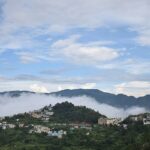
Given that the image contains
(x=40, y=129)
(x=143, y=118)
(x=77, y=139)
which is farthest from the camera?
(x=143, y=118)

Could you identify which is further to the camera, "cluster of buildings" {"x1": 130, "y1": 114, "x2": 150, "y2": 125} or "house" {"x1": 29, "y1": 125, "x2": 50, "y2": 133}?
"cluster of buildings" {"x1": 130, "y1": 114, "x2": 150, "y2": 125}

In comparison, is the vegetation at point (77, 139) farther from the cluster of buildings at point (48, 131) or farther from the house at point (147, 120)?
the house at point (147, 120)

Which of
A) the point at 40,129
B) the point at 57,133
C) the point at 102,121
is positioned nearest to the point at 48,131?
the point at 40,129

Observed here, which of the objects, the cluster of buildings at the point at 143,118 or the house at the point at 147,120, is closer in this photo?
the house at the point at 147,120

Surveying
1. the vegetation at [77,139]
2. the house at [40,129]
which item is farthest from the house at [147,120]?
the house at [40,129]

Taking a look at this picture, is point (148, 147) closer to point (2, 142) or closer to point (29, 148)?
point (29, 148)

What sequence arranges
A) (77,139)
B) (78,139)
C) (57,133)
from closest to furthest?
(78,139) → (77,139) → (57,133)

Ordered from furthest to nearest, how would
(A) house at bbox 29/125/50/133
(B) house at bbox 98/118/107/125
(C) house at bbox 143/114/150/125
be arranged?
(B) house at bbox 98/118/107/125
(A) house at bbox 29/125/50/133
(C) house at bbox 143/114/150/125

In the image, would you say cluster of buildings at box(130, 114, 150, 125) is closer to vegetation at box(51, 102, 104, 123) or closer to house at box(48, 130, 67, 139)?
vegetation at box(51, 102, 104, 123)

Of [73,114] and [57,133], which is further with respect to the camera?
[73,114]

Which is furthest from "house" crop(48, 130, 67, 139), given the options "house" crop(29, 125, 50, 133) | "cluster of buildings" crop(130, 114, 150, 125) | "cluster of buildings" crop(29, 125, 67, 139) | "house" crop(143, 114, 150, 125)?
"cluster of buildings" crop(130, 114, 150, 125)

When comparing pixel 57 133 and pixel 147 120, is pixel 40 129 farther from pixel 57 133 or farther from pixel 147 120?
pixel 147 120

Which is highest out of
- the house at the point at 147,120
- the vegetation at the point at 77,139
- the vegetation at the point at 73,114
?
the vegetation at the point at 73,114

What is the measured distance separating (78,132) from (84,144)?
18.4 meters
